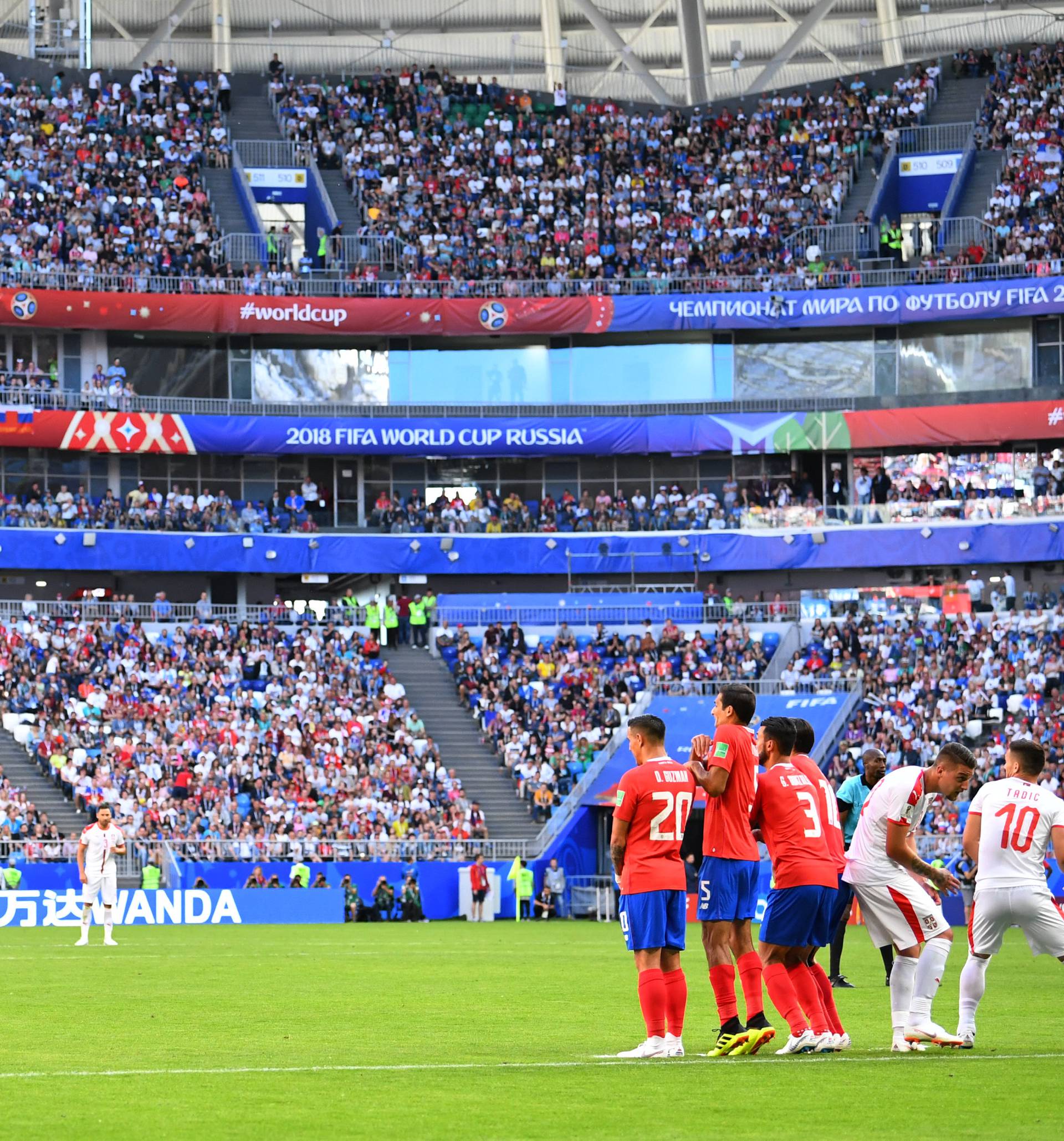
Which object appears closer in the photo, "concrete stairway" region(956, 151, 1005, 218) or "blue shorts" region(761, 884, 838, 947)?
"blue shorts" region(761, 884, 838, 947)

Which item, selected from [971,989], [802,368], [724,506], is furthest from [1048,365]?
[971,989]

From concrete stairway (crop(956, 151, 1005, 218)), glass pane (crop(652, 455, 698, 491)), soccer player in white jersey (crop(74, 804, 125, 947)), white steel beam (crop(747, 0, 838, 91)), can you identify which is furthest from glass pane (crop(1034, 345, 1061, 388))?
soccer player in white jersey (crop(74, 804, 125, 947))

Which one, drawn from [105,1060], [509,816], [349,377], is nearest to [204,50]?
[349,377]

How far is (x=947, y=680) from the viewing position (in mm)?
50969

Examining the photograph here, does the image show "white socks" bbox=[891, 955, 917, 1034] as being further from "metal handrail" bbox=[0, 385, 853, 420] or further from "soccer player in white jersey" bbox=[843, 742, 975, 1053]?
"metal handrail" bbox=[0, 385, 853, 420]

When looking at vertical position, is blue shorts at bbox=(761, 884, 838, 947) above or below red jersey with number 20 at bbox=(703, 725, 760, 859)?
below

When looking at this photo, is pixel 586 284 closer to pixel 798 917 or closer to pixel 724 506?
pixel 724 506

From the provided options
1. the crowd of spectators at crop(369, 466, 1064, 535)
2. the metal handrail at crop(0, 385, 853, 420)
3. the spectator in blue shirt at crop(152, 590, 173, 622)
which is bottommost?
the spectator in blue shirt at crop(152, 590, 173, 622)

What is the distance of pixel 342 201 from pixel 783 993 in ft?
187

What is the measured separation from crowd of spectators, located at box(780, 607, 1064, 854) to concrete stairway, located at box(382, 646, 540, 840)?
8.35m

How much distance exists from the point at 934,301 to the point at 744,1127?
55450mm

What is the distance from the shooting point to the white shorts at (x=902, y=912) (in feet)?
44.1

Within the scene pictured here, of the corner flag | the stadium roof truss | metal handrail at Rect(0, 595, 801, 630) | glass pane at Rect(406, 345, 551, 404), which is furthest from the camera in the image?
the stadium roof truss

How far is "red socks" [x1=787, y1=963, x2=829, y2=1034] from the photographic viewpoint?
13.2 m
